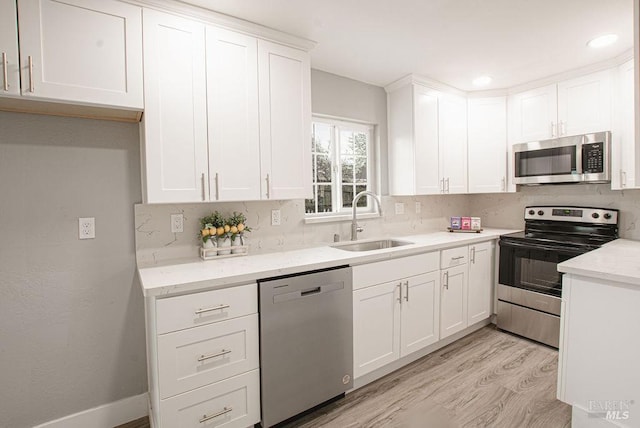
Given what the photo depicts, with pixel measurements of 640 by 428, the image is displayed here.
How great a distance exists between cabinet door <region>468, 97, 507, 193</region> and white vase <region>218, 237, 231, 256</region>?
8.61ft

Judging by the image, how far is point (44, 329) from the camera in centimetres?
171

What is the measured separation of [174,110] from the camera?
1.72m

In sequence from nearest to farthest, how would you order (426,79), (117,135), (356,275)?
(117,135), (356,275), (426,79)

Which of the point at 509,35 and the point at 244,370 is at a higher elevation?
the point at 509,35

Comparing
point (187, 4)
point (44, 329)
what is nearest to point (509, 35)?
point (187, 4)

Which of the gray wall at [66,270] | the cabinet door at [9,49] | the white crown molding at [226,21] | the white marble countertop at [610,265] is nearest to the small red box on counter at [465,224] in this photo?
the white marble countertop at [610,265]

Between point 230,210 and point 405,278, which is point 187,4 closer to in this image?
point 230,210

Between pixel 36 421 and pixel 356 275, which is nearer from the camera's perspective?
pixel 36 421

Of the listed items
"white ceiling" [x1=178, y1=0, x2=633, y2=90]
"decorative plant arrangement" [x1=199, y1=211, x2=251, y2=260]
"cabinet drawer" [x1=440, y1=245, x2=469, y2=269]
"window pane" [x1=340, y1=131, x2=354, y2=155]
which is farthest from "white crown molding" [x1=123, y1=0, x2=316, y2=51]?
"cabinet drawer" [x1=440, y1=245, x2=469, y2=269]

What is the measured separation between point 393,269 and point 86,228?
193cm

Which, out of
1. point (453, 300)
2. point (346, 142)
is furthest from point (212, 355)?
point (346, 142)

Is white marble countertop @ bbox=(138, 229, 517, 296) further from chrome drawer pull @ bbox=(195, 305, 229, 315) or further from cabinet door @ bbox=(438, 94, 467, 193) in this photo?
cabinet door @ bbox=(438, 94, 467, 193)

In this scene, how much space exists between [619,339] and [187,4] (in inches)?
113

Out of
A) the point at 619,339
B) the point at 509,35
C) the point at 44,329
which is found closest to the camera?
the point at 619,339
